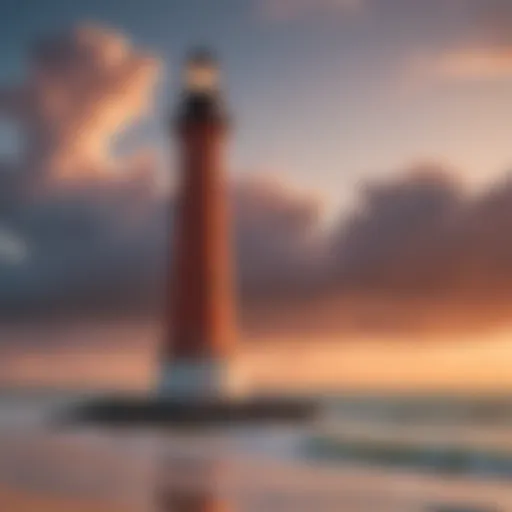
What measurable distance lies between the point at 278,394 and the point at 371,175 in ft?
5.19

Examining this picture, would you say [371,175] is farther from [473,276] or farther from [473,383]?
[473,383]

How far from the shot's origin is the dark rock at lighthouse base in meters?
5.28

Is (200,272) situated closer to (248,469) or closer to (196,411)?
(196,411)

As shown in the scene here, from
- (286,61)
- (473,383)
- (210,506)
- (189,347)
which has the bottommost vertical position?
(210,506)

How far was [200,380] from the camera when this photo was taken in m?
5.34

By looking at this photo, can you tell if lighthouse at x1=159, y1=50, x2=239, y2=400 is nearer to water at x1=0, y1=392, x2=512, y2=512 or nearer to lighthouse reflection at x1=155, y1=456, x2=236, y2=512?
water at x1=0, y1=392, x2=512, y2=512

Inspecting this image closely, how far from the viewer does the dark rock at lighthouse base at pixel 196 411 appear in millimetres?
5275

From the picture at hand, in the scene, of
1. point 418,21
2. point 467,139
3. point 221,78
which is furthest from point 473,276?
point 221,78

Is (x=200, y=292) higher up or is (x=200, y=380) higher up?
(x=200, y=292)

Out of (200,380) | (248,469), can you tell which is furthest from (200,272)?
(248,469)

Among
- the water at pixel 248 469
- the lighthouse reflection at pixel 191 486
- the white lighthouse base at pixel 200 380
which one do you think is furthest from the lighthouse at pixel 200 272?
the lighthouse reflection at pixel 191 486

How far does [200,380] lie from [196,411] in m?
0.16

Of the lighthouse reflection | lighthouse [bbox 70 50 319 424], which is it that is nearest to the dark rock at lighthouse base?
lighthouse [bbox 70 50 319 424]

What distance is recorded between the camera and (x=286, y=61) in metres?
4.43
